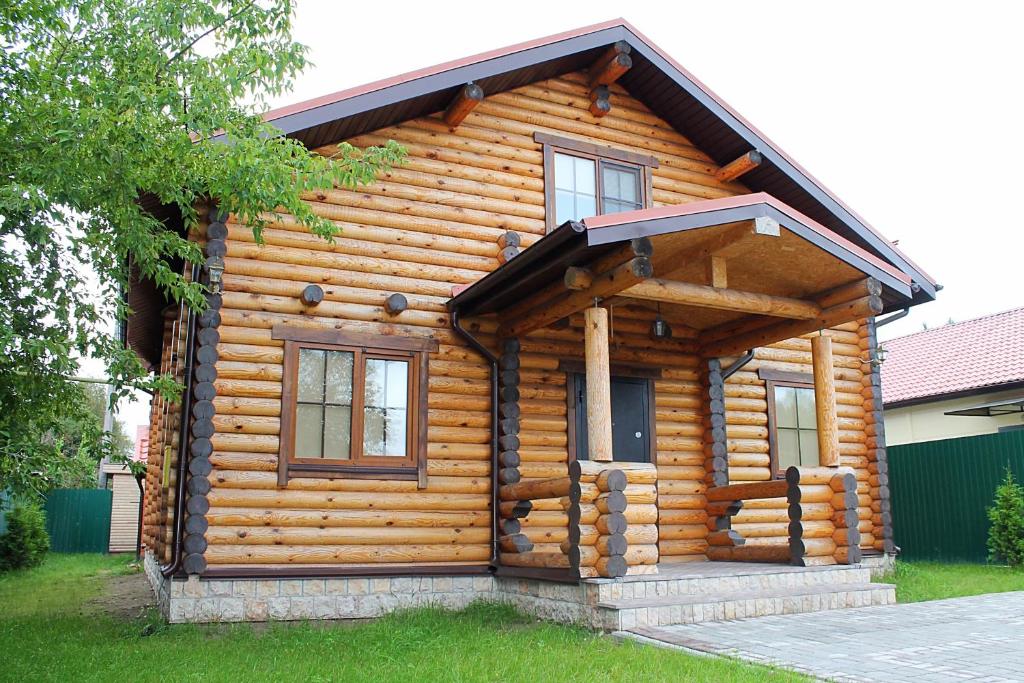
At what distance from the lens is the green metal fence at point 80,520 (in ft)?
77.2

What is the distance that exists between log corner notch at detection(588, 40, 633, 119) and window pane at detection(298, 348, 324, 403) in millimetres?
4975

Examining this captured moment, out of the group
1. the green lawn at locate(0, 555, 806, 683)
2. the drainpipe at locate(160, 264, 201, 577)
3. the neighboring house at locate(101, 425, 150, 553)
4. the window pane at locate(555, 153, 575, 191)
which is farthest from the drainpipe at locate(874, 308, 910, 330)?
the neighboring house at locate(101, 425, 150, 553)

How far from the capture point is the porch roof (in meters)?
8.52

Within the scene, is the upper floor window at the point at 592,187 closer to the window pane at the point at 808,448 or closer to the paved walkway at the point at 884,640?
the window pane at the point at 808,448

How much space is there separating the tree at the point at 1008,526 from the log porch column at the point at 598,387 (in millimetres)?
8277

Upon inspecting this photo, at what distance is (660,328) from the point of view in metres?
11.5

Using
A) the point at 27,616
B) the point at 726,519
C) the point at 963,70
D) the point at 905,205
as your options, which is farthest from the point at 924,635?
the point at 905,205

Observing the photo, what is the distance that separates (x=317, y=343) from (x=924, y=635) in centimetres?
644

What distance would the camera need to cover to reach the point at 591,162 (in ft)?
40.3

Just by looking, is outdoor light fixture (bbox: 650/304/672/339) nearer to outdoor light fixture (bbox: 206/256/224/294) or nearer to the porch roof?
the porch roof

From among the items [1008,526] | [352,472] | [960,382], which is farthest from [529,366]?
[960,382]

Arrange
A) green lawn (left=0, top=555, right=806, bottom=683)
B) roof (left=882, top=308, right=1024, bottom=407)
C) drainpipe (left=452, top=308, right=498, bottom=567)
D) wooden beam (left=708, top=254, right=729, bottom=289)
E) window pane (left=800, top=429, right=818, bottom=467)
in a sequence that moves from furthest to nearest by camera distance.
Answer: roof (left=882, top=308, right=1024, bottom=407) < window pane (left=800, top=429, right=818, bottom=467) < drainpipe (left=452, top=308, right=498, bottom=567) < wooden beam (left=708, top=254, right=729, bottom=289) < green lawn (left=0, top=555, right=806, bottom=683)

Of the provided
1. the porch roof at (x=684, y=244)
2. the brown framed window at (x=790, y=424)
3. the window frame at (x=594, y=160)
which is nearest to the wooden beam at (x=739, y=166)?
the window frame at (x=594, y=160)

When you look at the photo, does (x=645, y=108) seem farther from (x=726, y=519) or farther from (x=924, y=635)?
(x=924, y=635)
